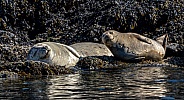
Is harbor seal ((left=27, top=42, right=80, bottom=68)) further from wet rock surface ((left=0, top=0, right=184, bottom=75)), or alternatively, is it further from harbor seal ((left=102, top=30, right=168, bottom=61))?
wet rock surface ((left=0, top=0, right=184, bottom=75))

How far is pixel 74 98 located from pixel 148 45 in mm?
6247

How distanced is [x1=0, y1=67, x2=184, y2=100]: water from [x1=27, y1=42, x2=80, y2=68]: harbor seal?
2.07m

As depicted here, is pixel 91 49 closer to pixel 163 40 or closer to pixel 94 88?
pixel 163 40

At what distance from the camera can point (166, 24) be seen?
41.1ft

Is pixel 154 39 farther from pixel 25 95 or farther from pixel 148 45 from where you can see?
pixel 25 95

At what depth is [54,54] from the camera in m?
9.75

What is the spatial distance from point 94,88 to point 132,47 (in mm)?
5198

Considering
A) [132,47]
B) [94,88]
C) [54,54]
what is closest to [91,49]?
[132,47]

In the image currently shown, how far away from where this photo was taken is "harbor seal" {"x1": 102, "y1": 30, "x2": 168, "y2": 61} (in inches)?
423

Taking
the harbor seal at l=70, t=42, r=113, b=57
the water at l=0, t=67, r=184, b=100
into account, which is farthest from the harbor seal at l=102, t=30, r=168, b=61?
the water at l=0, t=67, r=184, b=100

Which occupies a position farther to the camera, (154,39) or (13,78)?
(154,39)

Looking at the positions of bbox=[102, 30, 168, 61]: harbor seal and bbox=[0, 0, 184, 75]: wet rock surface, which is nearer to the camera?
bbox=[102, 30, 168, 61]: harbor seal

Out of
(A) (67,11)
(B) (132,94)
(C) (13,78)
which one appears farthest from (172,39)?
(B) (132,94)

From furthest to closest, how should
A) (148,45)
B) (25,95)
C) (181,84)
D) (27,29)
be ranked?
(27,29) → (148,45) → (181,84) → (25,95)
